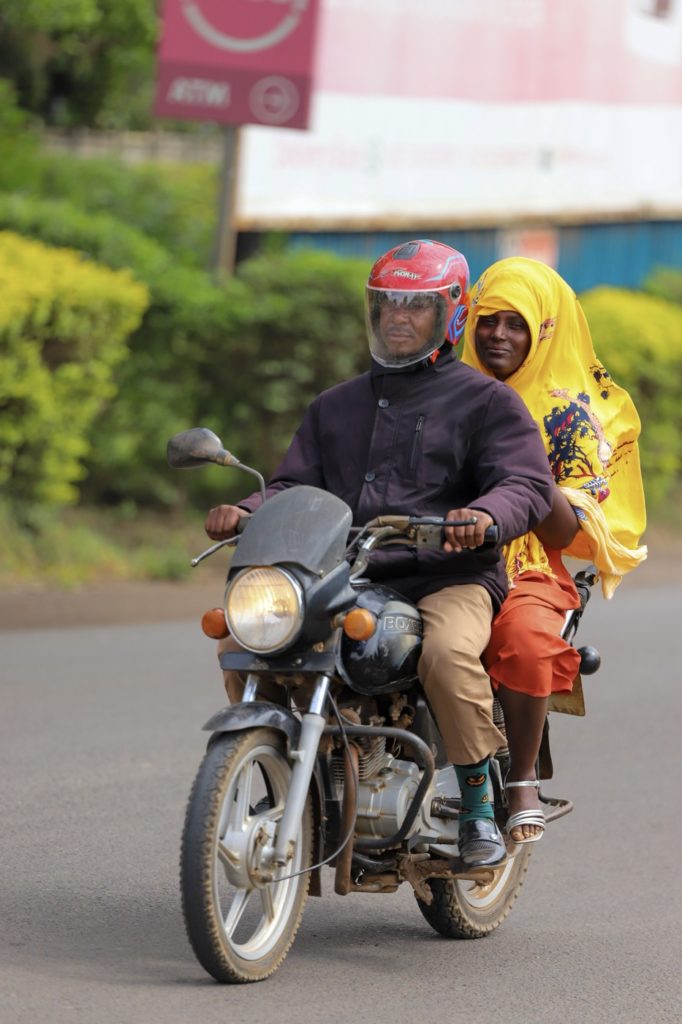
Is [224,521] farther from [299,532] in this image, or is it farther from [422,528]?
[422,528]

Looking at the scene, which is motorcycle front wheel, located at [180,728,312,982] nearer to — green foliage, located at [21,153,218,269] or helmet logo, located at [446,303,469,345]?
helmet logo, located at [446,303,469,345]

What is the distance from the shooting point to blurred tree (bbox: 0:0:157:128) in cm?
1783

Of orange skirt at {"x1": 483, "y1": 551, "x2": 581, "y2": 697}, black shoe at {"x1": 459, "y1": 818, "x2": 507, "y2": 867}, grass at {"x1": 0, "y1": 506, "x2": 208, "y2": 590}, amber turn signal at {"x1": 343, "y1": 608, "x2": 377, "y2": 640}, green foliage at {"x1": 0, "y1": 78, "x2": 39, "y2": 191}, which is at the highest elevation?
green foliage at {"x1": 0, "y1": 78, "x2": 39, "y2": 191}

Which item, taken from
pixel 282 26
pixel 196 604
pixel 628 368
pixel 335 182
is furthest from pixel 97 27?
pixel 196 604

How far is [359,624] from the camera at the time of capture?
4734 mm

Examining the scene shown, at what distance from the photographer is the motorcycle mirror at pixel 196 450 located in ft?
16.5

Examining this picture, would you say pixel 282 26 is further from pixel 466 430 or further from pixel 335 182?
pixel 466 430

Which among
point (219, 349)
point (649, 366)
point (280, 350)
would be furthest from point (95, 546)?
point (649, 366)

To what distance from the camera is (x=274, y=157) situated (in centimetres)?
1788

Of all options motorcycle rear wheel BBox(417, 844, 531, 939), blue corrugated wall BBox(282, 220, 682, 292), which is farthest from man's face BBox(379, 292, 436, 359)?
blue corrugated wall BBox(282, 220, 682, 292)

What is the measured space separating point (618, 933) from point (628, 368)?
12203 millimetres

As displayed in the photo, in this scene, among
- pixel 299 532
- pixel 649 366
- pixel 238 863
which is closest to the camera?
pixel 238 863

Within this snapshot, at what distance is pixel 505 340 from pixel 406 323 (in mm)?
691

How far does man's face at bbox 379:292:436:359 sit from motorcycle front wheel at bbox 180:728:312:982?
3.92 ft
